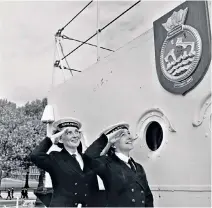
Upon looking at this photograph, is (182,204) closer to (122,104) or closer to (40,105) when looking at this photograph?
(122,104)

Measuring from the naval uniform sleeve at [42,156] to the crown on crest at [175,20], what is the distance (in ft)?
5.60

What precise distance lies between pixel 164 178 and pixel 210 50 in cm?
135

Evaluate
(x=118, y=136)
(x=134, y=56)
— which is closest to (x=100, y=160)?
(x=118, y=136)

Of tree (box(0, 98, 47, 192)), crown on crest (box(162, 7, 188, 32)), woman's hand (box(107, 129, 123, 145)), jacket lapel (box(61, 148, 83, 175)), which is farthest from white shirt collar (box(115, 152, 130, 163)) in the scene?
tree (box(0, 98, 47, 192))

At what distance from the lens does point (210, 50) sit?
10.5ft

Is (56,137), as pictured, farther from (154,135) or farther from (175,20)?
(175,20)

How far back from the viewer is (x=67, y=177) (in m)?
3.01

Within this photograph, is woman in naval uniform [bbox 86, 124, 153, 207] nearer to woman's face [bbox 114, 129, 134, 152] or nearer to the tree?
woman's face [bbox 114, 129, 134, 152]

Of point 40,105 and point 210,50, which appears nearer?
point 210,50

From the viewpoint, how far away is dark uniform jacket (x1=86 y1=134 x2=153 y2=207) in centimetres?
275

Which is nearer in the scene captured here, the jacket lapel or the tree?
the jacket lapel

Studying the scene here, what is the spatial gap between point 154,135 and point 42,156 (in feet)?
4.51

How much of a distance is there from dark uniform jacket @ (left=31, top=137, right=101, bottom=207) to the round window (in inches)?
38.5

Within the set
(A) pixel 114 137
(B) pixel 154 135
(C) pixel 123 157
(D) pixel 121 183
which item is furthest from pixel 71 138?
(B) pixel 154 135
